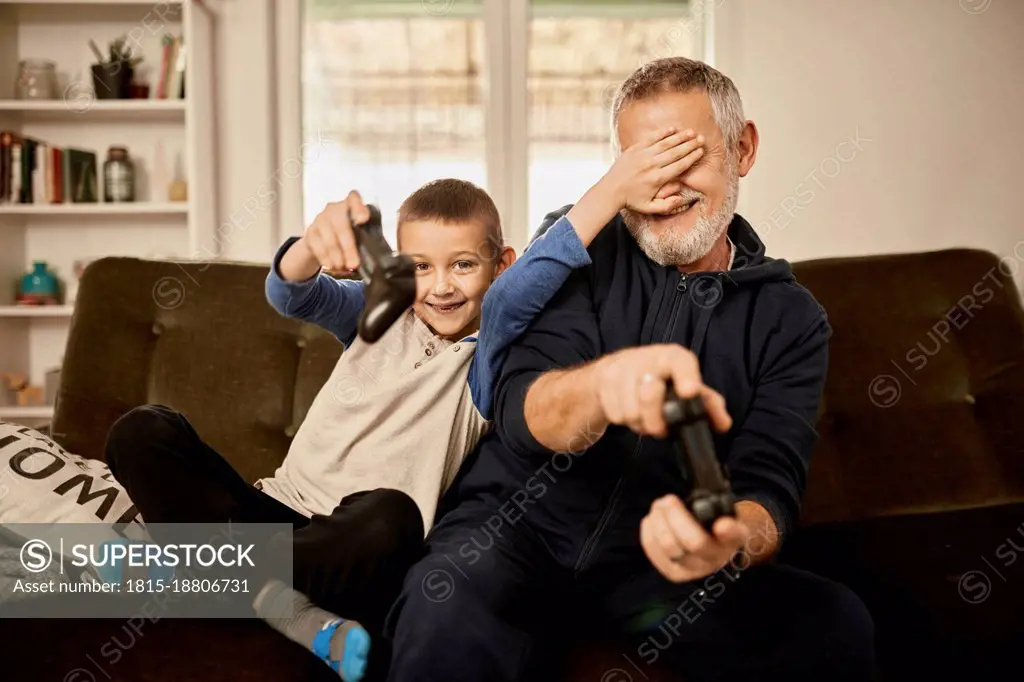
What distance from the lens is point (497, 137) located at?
3.37 m

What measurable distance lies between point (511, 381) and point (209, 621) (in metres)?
0.49

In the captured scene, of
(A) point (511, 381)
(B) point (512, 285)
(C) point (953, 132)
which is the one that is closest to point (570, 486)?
(A) point (511, 381)

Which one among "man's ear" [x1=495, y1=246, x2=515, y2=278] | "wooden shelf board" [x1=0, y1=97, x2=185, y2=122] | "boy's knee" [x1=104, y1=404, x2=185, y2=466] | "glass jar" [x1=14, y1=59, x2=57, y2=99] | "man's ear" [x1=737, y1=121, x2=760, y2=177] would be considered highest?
"glass jar" [x1=14, y1=59, x2=57, y2=99]

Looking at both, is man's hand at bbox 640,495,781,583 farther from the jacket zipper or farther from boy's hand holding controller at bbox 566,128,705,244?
boy's hand holding controller at bbox 566,128,705,244

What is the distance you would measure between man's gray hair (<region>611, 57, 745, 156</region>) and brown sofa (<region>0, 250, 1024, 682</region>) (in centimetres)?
63

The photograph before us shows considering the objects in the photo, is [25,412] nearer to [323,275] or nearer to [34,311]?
[34,311]

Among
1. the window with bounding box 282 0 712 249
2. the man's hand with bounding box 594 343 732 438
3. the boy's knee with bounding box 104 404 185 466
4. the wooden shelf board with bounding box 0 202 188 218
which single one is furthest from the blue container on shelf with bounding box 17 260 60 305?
the man's hand with bounding box 594 343 732 438

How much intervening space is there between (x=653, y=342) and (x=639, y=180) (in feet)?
0.72

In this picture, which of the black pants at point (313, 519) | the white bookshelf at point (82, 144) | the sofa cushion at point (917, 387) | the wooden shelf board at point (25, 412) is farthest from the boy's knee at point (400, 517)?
the wooden shelf board at point (25, 412)

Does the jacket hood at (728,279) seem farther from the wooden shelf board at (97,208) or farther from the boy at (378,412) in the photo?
the wooden shelf board at (97,208)

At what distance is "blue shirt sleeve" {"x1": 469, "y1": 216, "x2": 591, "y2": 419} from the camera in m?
1.09

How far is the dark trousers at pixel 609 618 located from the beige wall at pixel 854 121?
96.1 inches

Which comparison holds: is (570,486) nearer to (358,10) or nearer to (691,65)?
(691,65)

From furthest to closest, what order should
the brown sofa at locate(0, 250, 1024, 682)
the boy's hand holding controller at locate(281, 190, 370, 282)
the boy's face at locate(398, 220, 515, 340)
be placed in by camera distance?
the brown sofa at locate(0, 250, 1024, 682) < the boy's face at locate(398, 220, 515, 340) < the boy's hand holding controller at locate(281, 190, 370, 282)
